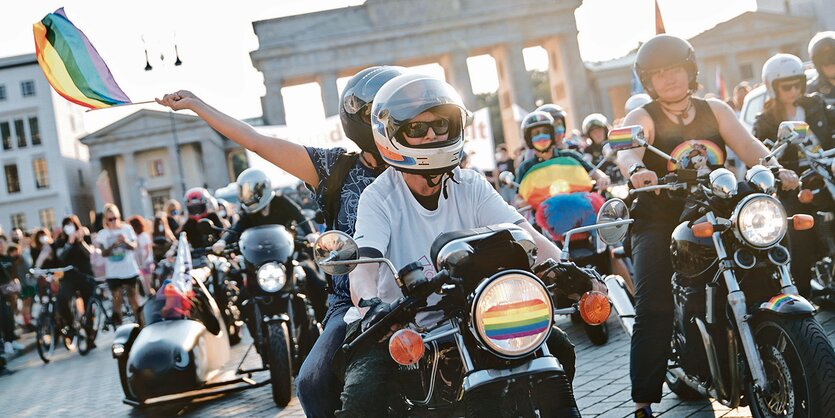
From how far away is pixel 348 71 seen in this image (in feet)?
228

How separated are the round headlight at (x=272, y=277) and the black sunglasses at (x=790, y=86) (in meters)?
4.27

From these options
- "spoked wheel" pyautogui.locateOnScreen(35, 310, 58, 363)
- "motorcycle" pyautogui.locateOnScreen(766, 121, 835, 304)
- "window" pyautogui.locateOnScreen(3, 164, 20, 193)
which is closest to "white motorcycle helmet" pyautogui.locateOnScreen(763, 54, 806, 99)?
"motorcycle" pyautogui.locateOnScreen(766, 121, 835, 304)

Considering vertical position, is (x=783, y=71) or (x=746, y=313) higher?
(x=783, y=71)

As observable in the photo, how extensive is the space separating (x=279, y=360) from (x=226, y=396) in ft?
5.10

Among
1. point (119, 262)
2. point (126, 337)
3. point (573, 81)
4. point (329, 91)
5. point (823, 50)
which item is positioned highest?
point (329, 91)

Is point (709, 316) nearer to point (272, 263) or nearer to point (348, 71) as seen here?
point (272, 263)

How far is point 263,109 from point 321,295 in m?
62.3

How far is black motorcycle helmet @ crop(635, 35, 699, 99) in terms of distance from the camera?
5.18 metres

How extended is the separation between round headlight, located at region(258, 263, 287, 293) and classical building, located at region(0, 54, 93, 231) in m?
78.7

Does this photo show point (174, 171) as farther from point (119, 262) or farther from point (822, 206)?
point (822, 206)

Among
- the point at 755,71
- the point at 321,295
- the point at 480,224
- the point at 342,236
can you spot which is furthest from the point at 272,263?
the point at 755,71

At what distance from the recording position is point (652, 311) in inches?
199

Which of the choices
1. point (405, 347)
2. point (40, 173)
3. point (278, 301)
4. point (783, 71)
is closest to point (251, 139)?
point (405, 347)

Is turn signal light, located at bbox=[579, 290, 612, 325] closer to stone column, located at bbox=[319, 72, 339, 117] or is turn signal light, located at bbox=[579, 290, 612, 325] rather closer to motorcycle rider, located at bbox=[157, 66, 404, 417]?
motorcycle rider, located at bbox=[157, 66, 404, 417]
